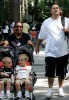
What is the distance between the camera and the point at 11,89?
7.45 meters

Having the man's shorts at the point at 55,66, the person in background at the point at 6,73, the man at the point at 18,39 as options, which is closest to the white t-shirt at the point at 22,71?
the person in background at the point at 6,73

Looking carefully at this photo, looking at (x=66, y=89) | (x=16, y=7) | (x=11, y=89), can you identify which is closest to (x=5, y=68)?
(x=11, y=89)

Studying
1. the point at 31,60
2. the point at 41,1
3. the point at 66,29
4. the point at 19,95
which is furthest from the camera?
the point at 41,1

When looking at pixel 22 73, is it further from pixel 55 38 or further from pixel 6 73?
pixel 55 38

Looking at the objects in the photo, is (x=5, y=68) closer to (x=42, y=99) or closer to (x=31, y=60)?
(x=31, y=60)

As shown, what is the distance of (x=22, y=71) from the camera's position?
7.68m

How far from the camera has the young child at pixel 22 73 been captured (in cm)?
742

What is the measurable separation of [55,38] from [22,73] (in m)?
1.25

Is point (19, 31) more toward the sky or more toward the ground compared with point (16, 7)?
more toward the sky

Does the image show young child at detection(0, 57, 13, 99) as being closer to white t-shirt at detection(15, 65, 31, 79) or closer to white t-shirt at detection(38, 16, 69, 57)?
white t-shirt at detection(15, 65, 31, 79)

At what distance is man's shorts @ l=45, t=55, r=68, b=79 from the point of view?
859 centimetres

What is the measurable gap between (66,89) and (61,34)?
1845mm

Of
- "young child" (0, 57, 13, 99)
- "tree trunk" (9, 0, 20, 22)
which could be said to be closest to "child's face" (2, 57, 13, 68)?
"young child" (0, 57, 13, 99)

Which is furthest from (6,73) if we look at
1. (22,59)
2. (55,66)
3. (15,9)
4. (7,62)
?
(15,9)
